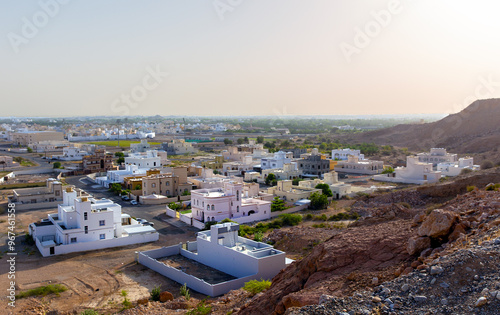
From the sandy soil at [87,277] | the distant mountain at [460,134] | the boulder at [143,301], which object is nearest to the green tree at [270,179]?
the sandy soil at [87,277]

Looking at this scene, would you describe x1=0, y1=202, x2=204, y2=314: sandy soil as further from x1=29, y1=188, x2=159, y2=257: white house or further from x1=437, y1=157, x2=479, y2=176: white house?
x1=437, y1=157, x2=479, y2=176: white house

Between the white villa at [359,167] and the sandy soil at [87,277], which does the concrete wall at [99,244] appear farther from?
the white villa at [359,167]

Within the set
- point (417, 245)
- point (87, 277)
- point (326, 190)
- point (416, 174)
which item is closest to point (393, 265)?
point (417, 245)

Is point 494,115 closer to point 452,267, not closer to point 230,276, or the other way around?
point 230,276

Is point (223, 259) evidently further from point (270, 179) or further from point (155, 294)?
point (270, 179)

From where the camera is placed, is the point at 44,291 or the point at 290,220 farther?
the point at 290,220
